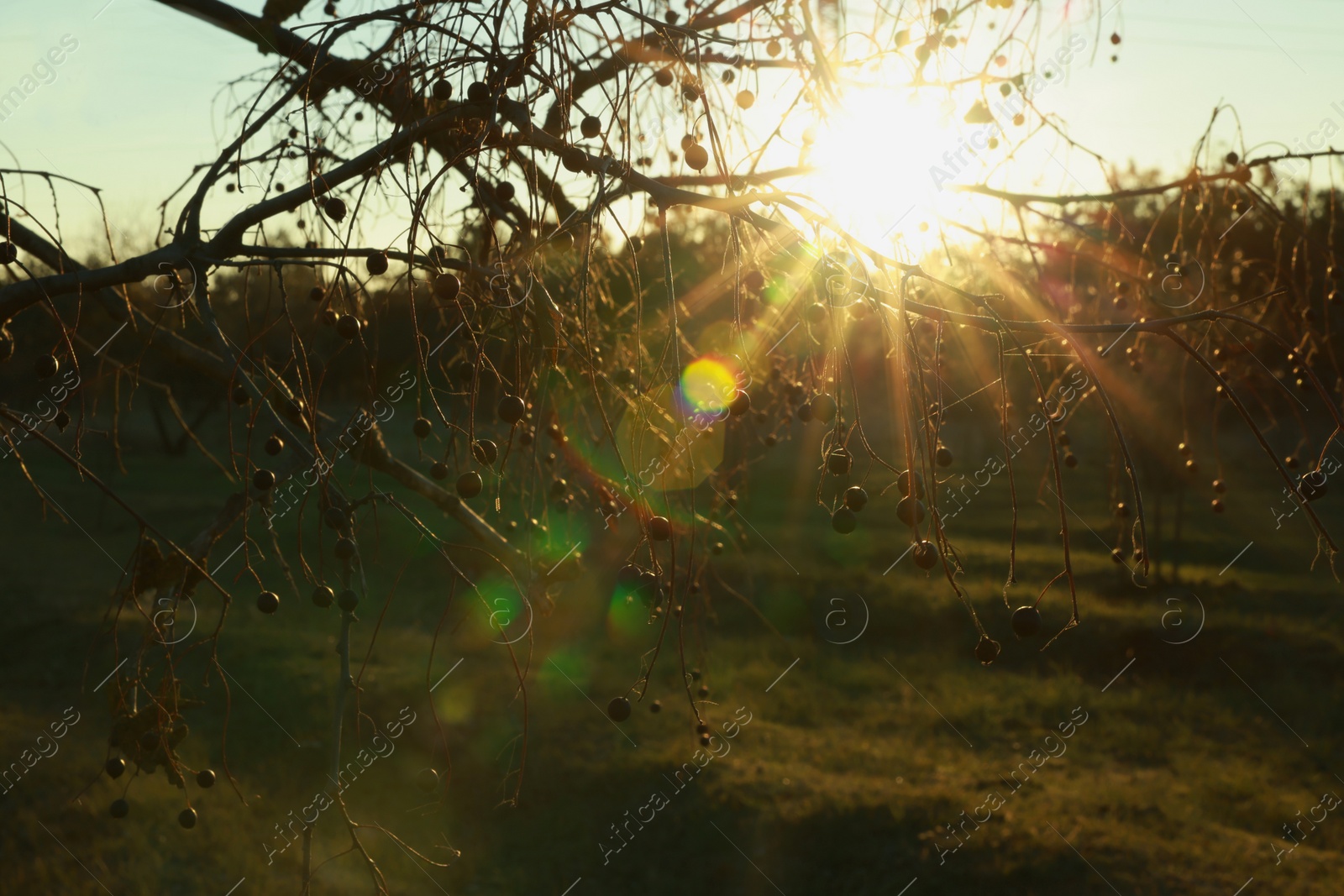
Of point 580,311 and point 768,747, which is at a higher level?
point 580,311

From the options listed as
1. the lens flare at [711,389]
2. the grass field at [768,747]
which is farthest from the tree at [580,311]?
the grass field at [768,747]

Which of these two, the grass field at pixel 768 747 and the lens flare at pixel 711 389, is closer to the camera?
the lens flare at pixel 711 389

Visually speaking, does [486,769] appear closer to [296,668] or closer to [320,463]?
[296,668]

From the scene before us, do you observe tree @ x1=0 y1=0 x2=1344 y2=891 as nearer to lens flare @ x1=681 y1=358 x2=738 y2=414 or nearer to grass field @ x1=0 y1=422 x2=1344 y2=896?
lens flare @ x1=681 y1=358 x2=738 y2=414

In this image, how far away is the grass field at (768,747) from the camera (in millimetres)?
6055

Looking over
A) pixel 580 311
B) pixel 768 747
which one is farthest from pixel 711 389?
pixel 768 747

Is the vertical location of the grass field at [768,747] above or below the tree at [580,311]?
below

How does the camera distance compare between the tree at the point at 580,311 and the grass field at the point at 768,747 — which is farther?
the grass field at the point at 768,747

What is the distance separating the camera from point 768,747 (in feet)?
25.6

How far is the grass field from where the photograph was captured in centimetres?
605

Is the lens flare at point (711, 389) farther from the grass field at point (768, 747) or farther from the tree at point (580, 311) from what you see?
the grass field at point (768, 747)

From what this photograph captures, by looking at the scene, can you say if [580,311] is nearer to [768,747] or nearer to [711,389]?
[711,389]

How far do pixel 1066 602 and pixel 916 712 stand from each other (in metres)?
3.12

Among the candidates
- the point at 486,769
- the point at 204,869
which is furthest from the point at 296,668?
the point at 204,869
